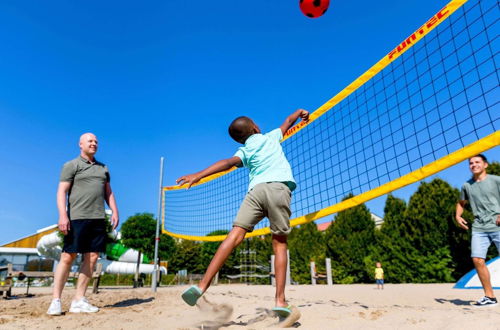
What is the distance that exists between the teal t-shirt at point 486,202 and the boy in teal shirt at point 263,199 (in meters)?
A: 2.05

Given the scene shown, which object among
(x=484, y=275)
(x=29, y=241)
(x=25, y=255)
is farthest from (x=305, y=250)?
(x=29, y=241)

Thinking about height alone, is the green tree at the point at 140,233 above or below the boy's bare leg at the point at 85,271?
above

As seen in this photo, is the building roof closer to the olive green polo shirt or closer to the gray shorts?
the olive green polo shirt

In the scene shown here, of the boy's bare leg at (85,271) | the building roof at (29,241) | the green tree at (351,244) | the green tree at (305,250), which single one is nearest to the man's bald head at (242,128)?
the boy's bare leg at (85,271)

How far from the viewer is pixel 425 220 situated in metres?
12.5

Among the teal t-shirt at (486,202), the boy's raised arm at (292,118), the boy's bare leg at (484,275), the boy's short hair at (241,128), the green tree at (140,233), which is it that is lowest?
the boy's bare leg at (484,275)

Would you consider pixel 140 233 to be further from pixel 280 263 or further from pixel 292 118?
pixel 280 263

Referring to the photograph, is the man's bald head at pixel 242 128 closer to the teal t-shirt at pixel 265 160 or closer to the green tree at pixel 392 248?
the teal t-shirt at pixel 265 160

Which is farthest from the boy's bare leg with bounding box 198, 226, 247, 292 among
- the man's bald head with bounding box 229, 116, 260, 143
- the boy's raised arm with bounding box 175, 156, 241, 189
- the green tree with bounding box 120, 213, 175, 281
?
the green tree with bounding box 120, 213, 175, 281

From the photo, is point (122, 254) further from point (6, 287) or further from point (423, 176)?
point (423, 176)

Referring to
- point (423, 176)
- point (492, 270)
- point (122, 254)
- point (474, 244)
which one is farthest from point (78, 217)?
point (122, 254)

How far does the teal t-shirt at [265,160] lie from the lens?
2.46 metres

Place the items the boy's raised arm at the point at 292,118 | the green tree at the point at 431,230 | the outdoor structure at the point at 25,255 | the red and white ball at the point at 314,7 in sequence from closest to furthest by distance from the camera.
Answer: the boy's raised arm at the point at 292,118, the red and white ball at the point at 314,7, the green tree at the point at 431,230, the outdoor structure at the point at 25,255

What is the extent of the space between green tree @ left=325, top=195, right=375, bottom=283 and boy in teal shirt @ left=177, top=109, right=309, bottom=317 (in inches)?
525
